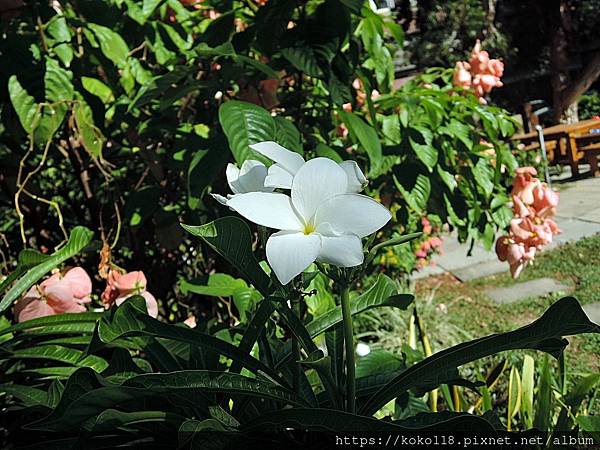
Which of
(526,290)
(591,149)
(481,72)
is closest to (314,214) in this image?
(481,72)

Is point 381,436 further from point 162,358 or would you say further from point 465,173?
point 465,173

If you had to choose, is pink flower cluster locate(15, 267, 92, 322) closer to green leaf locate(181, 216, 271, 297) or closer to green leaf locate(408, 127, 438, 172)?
green leaf locate(181, 216, 271, 297)

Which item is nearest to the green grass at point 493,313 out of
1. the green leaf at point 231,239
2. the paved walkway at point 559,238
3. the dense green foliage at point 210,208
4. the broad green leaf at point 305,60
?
the paved walkway at point 559,238

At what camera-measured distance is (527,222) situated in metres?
1.83

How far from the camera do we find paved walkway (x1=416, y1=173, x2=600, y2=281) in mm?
4543

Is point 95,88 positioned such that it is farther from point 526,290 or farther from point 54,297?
point 526,290

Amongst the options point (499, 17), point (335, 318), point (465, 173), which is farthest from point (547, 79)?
point (335, 318)

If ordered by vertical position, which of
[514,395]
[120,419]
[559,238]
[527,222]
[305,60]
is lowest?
[559,238]

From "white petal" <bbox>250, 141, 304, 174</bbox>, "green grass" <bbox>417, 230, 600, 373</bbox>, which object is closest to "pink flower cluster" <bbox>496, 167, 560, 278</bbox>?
"green grass" <bbox>417, 230, 600, 373</bbox>

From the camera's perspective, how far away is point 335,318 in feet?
2.93

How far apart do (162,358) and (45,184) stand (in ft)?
5.99

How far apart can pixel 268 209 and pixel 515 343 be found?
294mm

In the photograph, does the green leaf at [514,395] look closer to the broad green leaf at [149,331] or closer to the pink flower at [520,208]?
the pink flower at [520,208]

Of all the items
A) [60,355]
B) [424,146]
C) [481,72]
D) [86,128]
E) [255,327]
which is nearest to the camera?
[255,327]
